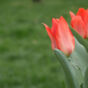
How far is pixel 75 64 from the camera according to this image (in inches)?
43.3

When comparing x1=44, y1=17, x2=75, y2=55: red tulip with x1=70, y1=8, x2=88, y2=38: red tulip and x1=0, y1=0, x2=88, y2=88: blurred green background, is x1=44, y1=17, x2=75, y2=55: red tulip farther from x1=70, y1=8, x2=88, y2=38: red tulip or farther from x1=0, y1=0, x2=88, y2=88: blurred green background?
x1=0, y1=0, x2=88, y2=88: blurred green background

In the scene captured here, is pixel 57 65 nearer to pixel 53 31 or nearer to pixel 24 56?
pixel 24 56

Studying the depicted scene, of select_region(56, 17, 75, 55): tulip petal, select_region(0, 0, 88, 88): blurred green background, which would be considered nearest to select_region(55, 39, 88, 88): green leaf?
select_region(56, 17, 75, 55): tulip petal

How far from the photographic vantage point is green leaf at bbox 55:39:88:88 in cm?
100

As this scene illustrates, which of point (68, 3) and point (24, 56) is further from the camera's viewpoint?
point (68, 3)

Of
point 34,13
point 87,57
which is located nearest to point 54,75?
point 87,57

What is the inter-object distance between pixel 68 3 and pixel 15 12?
1.40 meters

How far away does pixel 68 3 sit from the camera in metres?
7.89

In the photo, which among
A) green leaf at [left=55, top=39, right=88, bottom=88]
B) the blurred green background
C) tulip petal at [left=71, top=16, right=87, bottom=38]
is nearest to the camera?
green leaf at [left=55, top=39, right=88, bottom=88]

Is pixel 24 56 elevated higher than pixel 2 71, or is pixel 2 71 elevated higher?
pixel 24 56

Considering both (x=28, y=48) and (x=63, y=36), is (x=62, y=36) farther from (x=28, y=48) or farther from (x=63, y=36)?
(x=28, y=48)

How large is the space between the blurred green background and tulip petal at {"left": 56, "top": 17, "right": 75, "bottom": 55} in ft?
4.64

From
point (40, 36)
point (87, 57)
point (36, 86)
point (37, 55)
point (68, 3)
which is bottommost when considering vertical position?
point (87, 57)

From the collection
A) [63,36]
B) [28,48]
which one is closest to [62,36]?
[63,36]
